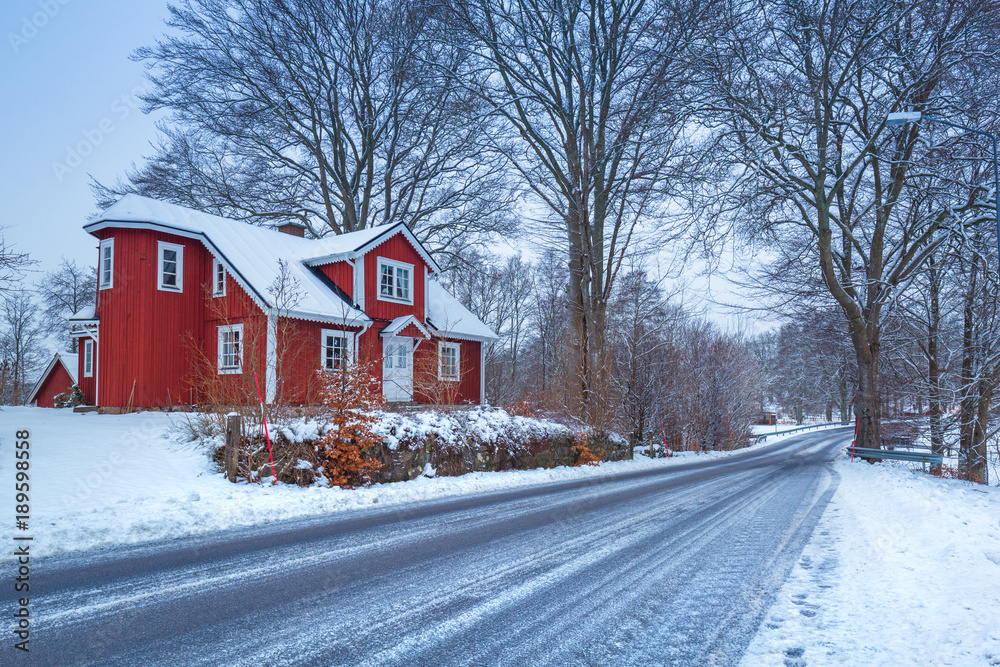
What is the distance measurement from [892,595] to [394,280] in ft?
66.1

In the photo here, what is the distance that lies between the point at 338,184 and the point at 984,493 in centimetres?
2583

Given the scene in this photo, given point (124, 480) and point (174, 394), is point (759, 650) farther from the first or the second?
point (174, 394)

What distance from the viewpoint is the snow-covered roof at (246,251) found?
60.0ft

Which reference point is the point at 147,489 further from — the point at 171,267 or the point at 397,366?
the point at 397,366

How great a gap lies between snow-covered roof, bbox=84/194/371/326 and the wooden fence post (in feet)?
24.5

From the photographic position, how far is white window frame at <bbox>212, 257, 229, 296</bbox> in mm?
19500

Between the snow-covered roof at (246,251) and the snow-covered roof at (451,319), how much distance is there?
444cm

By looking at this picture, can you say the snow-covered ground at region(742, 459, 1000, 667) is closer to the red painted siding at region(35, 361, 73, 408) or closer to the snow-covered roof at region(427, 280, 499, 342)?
the snow-covered roof at region(427, 280, 499, 342)

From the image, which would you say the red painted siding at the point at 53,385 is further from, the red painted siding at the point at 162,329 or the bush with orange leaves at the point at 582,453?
the bush with orange leaves at the point at 582,453

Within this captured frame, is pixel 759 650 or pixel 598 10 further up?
pixel 598 10

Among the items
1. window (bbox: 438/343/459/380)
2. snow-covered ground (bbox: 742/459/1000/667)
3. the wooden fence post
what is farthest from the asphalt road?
window (bbox: 438/343/459/380)

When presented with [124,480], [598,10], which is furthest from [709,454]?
[124,480]

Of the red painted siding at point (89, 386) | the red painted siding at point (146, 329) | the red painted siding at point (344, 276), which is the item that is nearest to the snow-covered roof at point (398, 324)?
the red painted siding at point (344, 276)

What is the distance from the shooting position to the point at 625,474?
1534 cm
